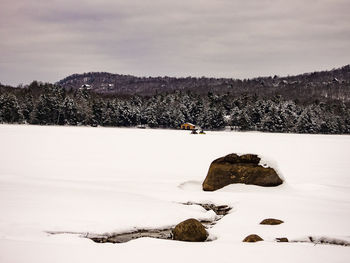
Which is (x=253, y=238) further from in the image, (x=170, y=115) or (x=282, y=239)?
(x=170, y=115)

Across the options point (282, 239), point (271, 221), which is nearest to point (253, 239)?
point (282, 239)

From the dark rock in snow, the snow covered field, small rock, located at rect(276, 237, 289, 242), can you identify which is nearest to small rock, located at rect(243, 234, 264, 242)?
the dark rock in snow

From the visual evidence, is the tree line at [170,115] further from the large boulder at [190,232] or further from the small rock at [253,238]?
the large boulder at [190,232]

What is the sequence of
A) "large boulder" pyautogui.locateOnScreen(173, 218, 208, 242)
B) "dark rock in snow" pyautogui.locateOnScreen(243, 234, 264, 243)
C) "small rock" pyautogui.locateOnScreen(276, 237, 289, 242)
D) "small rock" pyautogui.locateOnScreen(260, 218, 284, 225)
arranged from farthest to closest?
"small rock" pyautogui.locateOnScreen(260, 218, 284, 225), "large boulder" pyautogui.locateOnScreen(173, 218, 208, 242), "small rock" pyautogui.locateOnScreen(276, 237, 289, 242), "dark rock in snow" pyautogui.locateOnScreen(243, 234, 264, 243)

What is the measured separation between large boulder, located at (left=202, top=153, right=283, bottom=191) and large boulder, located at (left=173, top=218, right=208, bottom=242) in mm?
6649

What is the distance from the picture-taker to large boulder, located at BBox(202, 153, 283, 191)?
14.4 metres

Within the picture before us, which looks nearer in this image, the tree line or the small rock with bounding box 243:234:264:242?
the small rock with bounding box 243:234:264:242

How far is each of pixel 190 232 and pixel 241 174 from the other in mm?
7355

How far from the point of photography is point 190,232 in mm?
7758

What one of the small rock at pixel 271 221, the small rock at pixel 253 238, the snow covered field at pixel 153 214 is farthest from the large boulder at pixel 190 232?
the small rock at pixel 271 221

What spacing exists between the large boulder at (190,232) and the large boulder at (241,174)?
6649mm

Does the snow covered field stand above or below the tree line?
below

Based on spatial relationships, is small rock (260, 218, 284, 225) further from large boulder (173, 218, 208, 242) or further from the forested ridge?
the forested ridge

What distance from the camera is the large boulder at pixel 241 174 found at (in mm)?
14367
